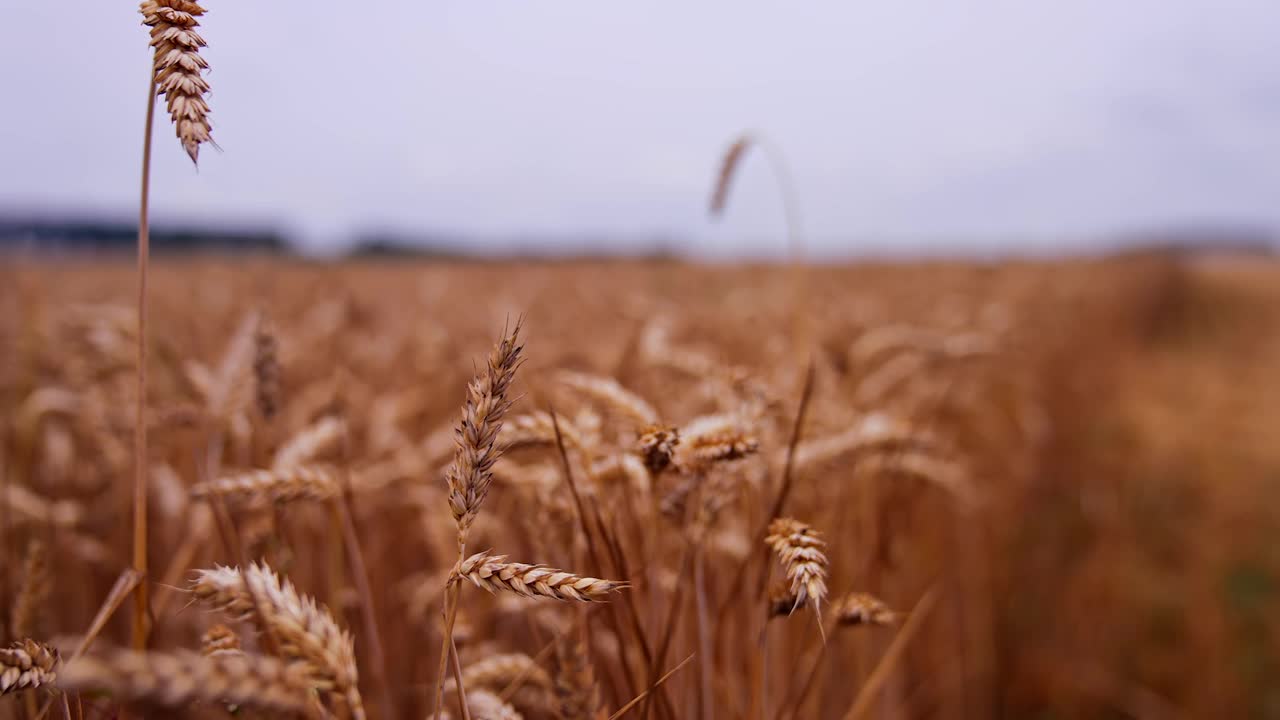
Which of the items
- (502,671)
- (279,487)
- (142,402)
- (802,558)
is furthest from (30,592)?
(802,558)

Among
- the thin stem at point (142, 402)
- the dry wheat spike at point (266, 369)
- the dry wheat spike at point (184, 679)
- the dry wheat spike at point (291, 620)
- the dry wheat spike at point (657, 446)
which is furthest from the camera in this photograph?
the dry wheat spike at point (266, 369)

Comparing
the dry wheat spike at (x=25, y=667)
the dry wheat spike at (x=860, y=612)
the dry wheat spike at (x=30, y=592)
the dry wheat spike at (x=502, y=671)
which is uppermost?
the dry wheat spike at (x=25, y=667)

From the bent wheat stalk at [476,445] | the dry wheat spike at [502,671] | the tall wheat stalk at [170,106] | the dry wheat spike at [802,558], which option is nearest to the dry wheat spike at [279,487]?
the tall wheat stalk at [170,106]

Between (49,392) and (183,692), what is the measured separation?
231cm

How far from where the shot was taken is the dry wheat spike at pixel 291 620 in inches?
21.0

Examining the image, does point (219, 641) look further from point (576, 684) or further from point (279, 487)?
point (576, 684)

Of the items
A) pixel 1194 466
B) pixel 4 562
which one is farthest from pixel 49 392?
pixel 1194 466

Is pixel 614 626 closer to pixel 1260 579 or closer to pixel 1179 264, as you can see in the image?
pixel 1260 579

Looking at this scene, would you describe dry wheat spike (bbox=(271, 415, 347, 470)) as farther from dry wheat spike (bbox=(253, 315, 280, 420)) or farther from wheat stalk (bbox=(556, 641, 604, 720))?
wheat stalk (bbox=(556, 641, 604, 720))

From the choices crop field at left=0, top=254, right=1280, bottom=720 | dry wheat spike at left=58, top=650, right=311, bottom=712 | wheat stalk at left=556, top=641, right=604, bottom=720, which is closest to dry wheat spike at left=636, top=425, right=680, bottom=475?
crop field at left=0, top=254, right=1280, bottom=720

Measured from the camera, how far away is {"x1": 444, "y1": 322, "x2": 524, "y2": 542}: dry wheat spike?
600 mm

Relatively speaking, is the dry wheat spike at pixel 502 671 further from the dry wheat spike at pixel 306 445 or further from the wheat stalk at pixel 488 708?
the dry wheat spike at pixel 306 445

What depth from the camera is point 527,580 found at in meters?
0.58

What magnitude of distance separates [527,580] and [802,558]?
0.25 metres
